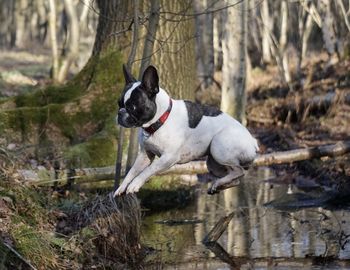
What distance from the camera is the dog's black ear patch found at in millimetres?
7754

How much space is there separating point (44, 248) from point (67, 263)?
1.28ft

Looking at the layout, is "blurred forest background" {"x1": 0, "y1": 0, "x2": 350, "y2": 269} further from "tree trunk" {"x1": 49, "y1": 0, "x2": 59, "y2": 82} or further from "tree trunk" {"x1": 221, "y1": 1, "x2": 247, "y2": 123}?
"tree trunk" {"x1": 49, "y1": 0, "x2": 59, "y2": 82}

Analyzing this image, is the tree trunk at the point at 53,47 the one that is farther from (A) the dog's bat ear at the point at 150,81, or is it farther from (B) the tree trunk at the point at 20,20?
(B) the tree trunk at the point at 20,20

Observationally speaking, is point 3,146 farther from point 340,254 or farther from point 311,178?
point 311,178

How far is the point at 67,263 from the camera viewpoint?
8539mm

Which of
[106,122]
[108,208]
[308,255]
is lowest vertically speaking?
[308,255]

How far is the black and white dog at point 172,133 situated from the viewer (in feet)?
24.0

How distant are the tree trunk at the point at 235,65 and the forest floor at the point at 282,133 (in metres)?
1.17

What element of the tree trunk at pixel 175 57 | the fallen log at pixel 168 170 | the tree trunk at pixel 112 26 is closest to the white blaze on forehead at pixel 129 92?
the fallen log at pixel 168 170

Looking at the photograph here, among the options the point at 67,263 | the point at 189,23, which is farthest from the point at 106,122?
the point at 67,263

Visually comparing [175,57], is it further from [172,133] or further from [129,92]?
[129,92]

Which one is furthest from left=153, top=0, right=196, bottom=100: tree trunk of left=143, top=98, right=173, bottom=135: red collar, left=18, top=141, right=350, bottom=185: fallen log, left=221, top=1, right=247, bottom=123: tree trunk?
left=143, top=98, right=173, bottom=135: red collar

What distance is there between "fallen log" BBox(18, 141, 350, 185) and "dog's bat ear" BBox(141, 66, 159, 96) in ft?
10.4

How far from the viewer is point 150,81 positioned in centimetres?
729
